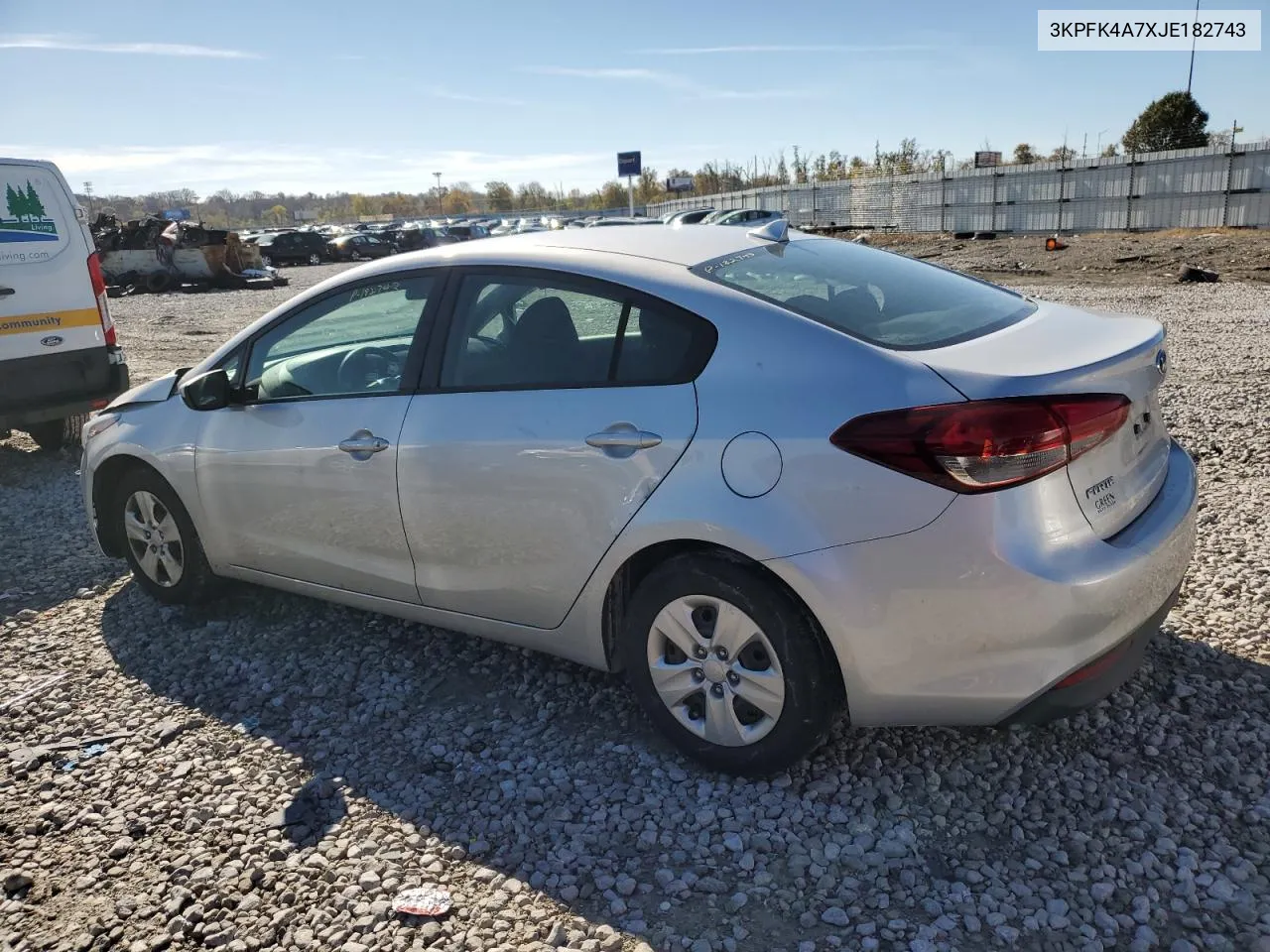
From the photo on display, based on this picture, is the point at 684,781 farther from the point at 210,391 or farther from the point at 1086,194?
the point at 1086,194

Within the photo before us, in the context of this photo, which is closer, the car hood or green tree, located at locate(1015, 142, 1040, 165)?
the car hood

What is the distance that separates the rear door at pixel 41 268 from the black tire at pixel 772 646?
611 cm

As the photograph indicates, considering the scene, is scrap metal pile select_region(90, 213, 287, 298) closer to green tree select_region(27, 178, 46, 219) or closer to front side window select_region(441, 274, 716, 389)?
green tree select_region(27, 178, 46, 219)

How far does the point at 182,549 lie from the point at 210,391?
876 mm

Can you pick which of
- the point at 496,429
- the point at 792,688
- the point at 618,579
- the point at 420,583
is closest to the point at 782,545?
the point at 792,688

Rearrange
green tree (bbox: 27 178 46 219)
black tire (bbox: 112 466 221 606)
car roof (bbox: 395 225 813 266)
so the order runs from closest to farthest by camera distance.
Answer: car roof (bbox: 395 225 813 266) → black tire (bbox: 112 466 221 606) → green tree (bbox: 27 178 46 219)

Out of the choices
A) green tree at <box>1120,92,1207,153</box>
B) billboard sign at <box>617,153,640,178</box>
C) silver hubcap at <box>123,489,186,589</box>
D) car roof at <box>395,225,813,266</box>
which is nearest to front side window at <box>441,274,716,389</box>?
car roof at <box>395,225,813,266</box>

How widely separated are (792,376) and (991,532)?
69cm

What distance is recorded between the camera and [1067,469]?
8.27 feet

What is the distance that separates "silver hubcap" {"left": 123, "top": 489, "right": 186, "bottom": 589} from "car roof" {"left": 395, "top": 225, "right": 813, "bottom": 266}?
180cm

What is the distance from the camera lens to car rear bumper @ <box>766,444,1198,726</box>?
2.46 metres

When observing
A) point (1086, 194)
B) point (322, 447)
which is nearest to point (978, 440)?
point (322, 447)

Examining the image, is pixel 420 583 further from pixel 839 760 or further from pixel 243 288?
pixel 243 288

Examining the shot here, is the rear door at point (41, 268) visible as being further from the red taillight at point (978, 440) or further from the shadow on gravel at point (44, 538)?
the red taillight at point (978, 440)
